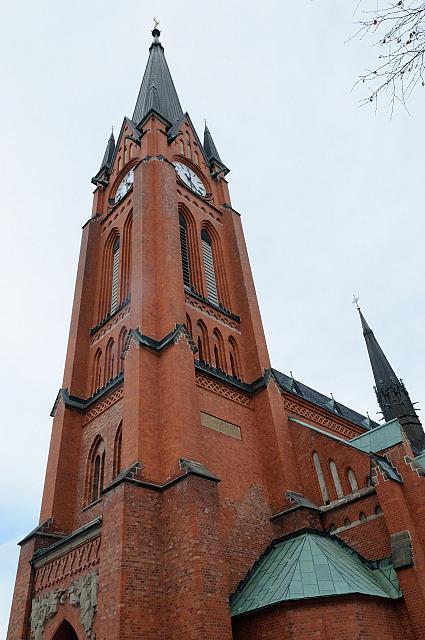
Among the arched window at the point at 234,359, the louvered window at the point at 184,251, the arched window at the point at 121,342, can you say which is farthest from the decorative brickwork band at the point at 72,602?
the louvered window at the point at 184,251

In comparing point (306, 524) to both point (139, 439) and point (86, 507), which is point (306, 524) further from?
point (86, 507)

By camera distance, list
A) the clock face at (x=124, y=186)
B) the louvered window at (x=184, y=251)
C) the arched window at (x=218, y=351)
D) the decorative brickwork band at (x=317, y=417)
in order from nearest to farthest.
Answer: the arched window at (x=218, y=351), the louvered window at (x=184, y=251), the decorative brickwork band at (x=317, y=417), the clock face at (x=124, y=186)

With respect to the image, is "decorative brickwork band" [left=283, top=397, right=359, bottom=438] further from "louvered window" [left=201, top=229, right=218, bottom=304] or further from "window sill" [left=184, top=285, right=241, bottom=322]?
"louvered window" [left=201, top=229, right=218, bottom=304]

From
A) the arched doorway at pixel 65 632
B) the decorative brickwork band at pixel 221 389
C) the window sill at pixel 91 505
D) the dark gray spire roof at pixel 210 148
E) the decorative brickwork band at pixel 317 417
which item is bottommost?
the arched doorway at pixel 65 632

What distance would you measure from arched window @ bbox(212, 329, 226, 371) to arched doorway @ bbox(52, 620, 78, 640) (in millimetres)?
8879

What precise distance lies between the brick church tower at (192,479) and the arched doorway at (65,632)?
0.21ft

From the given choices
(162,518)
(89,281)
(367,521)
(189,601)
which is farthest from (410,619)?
(89,281)

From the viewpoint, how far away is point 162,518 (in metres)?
12.4

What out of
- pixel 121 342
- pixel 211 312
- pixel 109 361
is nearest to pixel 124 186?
pixel 211 312

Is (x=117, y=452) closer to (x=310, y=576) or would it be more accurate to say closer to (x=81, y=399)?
(x=81, y=399)

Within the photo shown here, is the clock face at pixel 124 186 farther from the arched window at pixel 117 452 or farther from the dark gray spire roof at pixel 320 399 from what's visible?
the arched window at pixel 117 452

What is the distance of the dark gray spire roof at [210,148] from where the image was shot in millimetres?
28411

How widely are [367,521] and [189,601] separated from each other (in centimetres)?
592

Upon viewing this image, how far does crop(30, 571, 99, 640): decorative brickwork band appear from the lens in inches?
464
